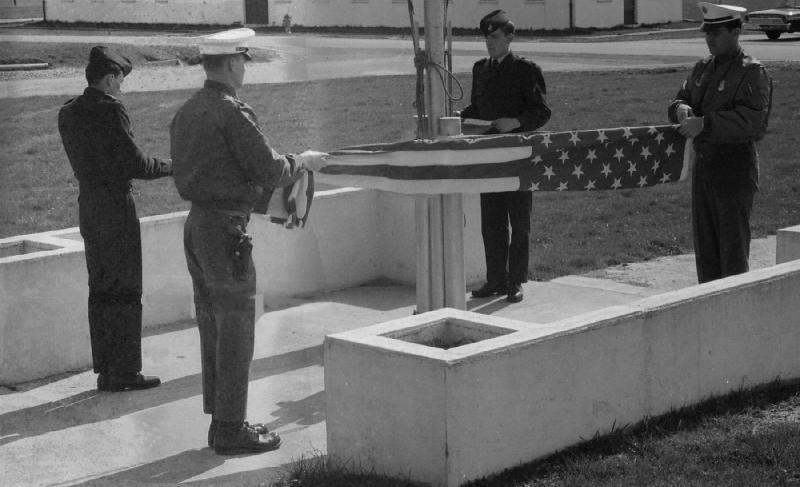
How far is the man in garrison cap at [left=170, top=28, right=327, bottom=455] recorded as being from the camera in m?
5.54

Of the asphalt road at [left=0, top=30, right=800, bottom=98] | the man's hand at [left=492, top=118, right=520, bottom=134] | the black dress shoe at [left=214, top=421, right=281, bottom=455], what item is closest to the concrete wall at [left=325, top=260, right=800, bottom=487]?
the black dress shoe at [left=214, top=421, right=281, bottom=455]

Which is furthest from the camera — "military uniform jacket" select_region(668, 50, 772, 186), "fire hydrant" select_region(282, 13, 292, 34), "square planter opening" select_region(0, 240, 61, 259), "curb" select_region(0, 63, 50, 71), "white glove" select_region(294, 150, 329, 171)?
"curb" select_region(0, 63, 50, 71)

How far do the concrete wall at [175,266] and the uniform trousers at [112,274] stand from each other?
36 centimetres

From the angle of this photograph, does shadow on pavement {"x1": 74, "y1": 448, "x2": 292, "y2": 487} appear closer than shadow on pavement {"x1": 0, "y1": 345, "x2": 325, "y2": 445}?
Yes

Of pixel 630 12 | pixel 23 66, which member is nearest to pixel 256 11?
pixel 23 66

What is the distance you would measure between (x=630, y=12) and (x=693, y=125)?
2526cm

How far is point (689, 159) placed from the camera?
7434mm

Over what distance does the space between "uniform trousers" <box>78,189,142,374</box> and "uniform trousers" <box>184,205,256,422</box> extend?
980 mm

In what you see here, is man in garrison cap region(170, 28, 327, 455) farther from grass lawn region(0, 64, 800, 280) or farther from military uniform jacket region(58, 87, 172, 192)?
grass lawn region(0, 64, 800, 280)

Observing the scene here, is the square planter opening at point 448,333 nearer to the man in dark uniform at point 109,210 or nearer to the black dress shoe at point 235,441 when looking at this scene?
the black dress shoe at point 235,441

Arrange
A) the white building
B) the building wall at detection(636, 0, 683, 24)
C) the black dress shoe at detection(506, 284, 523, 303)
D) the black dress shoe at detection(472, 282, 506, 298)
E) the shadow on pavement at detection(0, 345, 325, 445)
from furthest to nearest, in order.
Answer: the building wall at detection(636, 0, 683, 24) < the white building < the black dress shoe at detection(472, 282, 506, 298) < the black dress shoe at detection(506, 284, 523, 303) < the shadow on pavement at detection(0, 345, 325, 445)

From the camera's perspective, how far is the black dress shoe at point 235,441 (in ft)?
18.6

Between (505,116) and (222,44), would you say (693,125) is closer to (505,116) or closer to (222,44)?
(505,116)

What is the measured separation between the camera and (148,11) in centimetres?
1266
